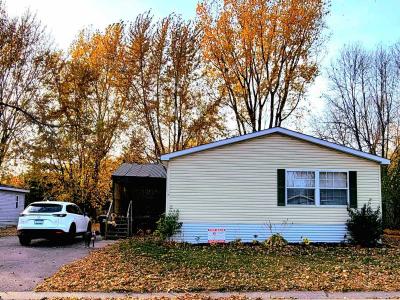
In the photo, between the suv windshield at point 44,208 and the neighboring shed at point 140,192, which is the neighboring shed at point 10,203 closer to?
the neighboring shed at point 140,192

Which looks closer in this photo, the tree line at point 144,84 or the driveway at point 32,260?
the driveway at point 32,260

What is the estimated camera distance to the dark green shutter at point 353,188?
53.1 feet

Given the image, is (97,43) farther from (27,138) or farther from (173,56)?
(27,138)

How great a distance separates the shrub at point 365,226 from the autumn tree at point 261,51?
38.2 ft

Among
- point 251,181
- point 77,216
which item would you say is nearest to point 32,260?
point 77,216

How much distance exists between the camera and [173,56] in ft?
92.4

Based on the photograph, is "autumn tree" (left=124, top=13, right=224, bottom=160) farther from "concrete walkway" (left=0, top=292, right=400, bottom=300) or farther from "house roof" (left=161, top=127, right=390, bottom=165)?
"concrete walkway" (left=0, top=292, right=400, bottom=300)

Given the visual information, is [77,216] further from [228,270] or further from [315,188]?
[315,188]

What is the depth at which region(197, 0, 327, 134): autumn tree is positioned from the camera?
964 inches

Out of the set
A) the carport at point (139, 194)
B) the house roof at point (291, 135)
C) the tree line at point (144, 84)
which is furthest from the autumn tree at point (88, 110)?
the house roof at point (291, 135)

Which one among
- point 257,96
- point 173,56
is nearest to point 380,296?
point 257,96

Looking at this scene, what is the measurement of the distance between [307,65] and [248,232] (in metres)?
13.2

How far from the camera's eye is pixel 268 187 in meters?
16.2

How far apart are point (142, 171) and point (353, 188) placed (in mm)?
10642
